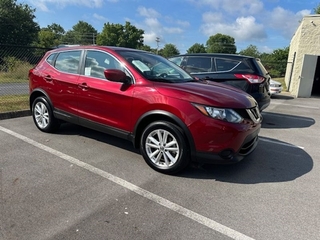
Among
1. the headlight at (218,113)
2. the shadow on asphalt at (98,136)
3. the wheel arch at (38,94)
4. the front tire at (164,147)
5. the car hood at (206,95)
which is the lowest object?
the shadow on asphalt at (98,136)

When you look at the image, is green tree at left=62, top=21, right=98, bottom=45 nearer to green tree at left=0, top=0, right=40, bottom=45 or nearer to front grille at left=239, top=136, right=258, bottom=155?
green tree at left=0, top=0, right=40, bottom=45

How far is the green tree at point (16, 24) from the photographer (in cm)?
3604

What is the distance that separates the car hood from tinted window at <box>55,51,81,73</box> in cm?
175

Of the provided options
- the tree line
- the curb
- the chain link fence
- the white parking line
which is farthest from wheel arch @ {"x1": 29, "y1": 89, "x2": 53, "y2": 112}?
the tree line

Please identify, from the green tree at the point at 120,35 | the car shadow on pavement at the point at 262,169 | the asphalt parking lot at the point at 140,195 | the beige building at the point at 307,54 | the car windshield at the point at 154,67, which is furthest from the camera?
the green tree at the point at 120,35

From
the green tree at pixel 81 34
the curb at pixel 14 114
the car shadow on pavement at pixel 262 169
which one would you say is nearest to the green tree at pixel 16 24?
the curb at pixel 14 114

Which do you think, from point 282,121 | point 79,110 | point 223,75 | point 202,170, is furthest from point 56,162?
point 282,121

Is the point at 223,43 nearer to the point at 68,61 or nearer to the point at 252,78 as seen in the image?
the point at 252,78

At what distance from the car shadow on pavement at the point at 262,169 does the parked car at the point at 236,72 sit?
1838 mm

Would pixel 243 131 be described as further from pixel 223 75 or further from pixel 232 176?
pixel 223 75

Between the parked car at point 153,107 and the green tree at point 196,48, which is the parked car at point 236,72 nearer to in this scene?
the parked car at point 153,107

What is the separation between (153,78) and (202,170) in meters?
1.51

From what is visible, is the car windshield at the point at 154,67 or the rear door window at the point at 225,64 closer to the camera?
the car windshield at the point at 154,67

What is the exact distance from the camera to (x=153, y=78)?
3717 millimetres
